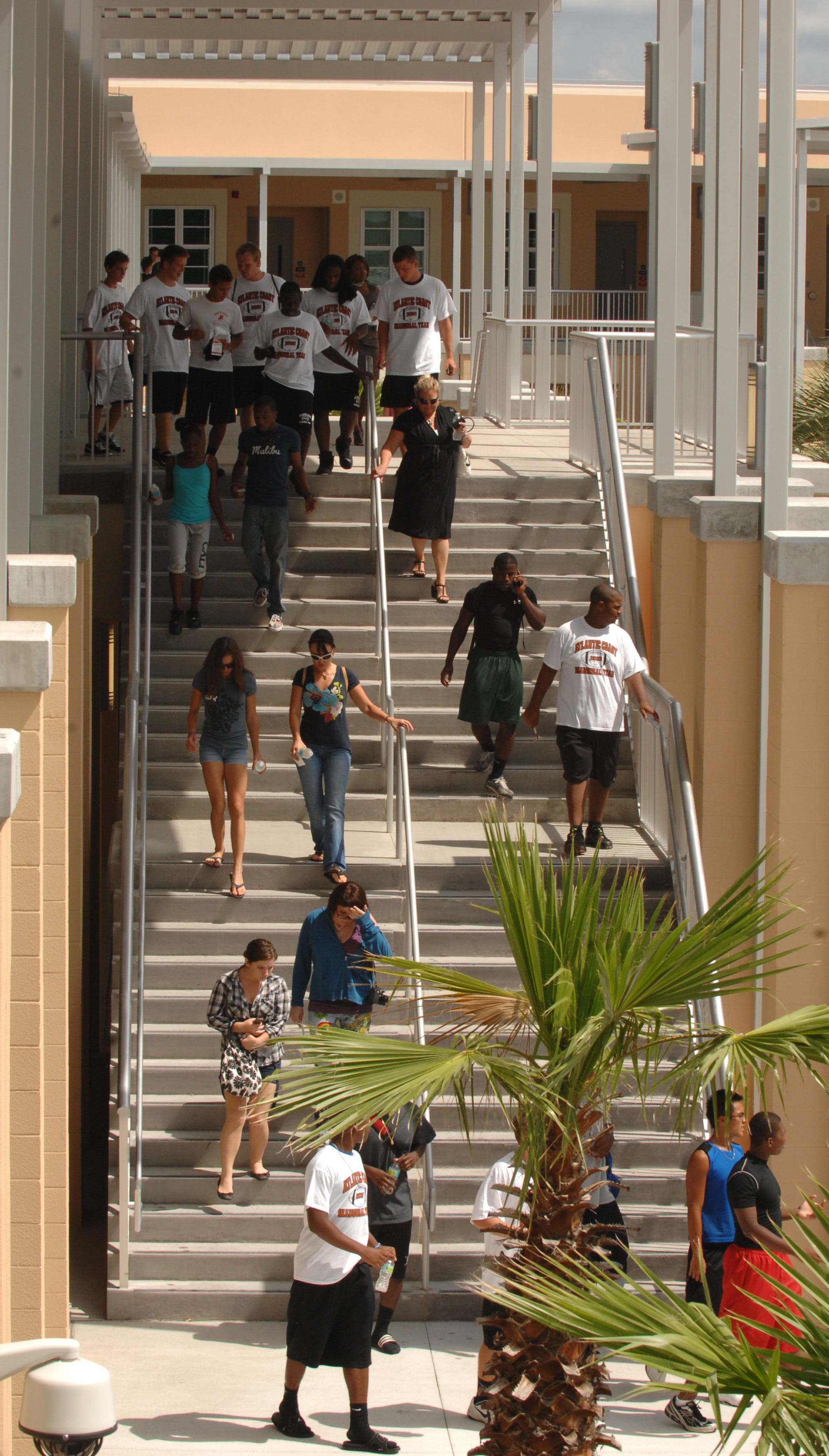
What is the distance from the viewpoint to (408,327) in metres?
14.2

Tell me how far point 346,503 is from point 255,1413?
25.1 ft

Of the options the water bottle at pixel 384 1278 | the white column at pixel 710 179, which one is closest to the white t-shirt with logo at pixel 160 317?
the white column at pixel 710 179

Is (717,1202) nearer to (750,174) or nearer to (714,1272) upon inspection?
(714,1272)

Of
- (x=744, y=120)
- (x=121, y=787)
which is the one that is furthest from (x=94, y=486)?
(x=744, y=120)

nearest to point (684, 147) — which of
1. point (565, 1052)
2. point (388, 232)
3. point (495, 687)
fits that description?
point (495, 687)

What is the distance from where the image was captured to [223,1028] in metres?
8.77

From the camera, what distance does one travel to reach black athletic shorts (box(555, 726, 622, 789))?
34.2 ft

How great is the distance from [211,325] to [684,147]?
15.0 ft

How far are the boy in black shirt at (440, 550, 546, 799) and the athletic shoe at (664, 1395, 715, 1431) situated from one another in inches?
181

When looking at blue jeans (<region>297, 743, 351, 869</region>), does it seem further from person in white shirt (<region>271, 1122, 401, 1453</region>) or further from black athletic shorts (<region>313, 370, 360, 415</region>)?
A: black athletic shorts (<region>313, 370, 360, 415</region>)

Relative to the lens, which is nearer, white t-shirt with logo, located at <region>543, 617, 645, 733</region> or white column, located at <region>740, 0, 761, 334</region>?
white t-shirt with logo, located at <region>543, 617, 645, 733</region>

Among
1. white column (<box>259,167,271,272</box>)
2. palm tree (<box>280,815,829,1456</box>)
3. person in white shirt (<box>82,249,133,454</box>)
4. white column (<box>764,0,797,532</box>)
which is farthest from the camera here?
white column (<box>259,167,271,272</box>)

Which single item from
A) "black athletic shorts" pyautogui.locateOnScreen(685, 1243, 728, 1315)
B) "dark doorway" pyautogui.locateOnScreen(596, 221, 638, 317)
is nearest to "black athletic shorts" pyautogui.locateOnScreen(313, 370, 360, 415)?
"black athletic shorts" pyautogui.locateOnScreen(685, 1243, 728, 1315)

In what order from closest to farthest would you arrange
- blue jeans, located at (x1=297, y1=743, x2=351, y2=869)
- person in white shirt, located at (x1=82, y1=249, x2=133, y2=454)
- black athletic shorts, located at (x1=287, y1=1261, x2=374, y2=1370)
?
black athletic shorts, located at (x1=287, y1=1261, x2=374, y2=1370)
blue jeans, located at (x1=297, y1=743, x2=351, y2=869)
person in white shirt, located at (x1=82, y1=249, x2=133, y2=454)
